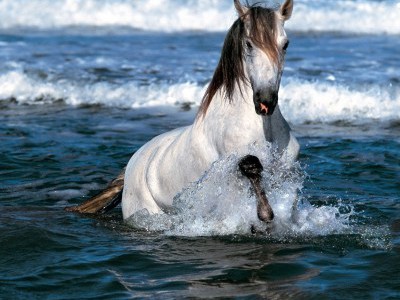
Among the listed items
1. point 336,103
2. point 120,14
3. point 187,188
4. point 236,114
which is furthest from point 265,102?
point 120,14

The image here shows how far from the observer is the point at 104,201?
733 centimetres

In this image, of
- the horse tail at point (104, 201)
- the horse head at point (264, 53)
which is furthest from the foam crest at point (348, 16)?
the horse head at point (264, 53)

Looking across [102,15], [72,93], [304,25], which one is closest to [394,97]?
[72,93]

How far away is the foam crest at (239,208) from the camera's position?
19.6 ft

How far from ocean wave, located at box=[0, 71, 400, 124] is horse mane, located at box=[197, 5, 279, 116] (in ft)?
20.1

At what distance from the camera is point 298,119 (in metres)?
12.2

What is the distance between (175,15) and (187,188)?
2003 centimetres

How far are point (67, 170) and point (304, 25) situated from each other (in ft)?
52.8

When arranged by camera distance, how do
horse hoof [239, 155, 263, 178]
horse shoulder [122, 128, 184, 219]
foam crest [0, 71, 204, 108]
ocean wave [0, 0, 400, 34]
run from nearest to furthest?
horse hoof [239, 155, 263, 178], horse shoulder [122, 128, 184, 219], foam crest [0, 71, 204, 108], ocean wave [0, 0, 400, 34]

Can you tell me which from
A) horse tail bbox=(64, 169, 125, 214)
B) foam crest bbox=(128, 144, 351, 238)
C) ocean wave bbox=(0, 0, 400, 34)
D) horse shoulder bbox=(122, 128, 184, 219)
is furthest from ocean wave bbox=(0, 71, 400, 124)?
ocean wave bbox=(0, 0, 400, 34)

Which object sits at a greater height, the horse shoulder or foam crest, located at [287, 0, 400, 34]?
foam crest, located at [287, 0, 400, 34]

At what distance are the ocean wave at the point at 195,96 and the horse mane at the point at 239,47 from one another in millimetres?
6131

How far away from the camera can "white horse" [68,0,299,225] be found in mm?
5617

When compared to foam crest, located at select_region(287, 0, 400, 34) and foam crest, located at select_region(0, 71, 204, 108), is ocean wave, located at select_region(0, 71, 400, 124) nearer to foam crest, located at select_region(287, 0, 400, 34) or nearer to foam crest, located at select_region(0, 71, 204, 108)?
foam crest, located at select_region(0, 71, 204, 108)
